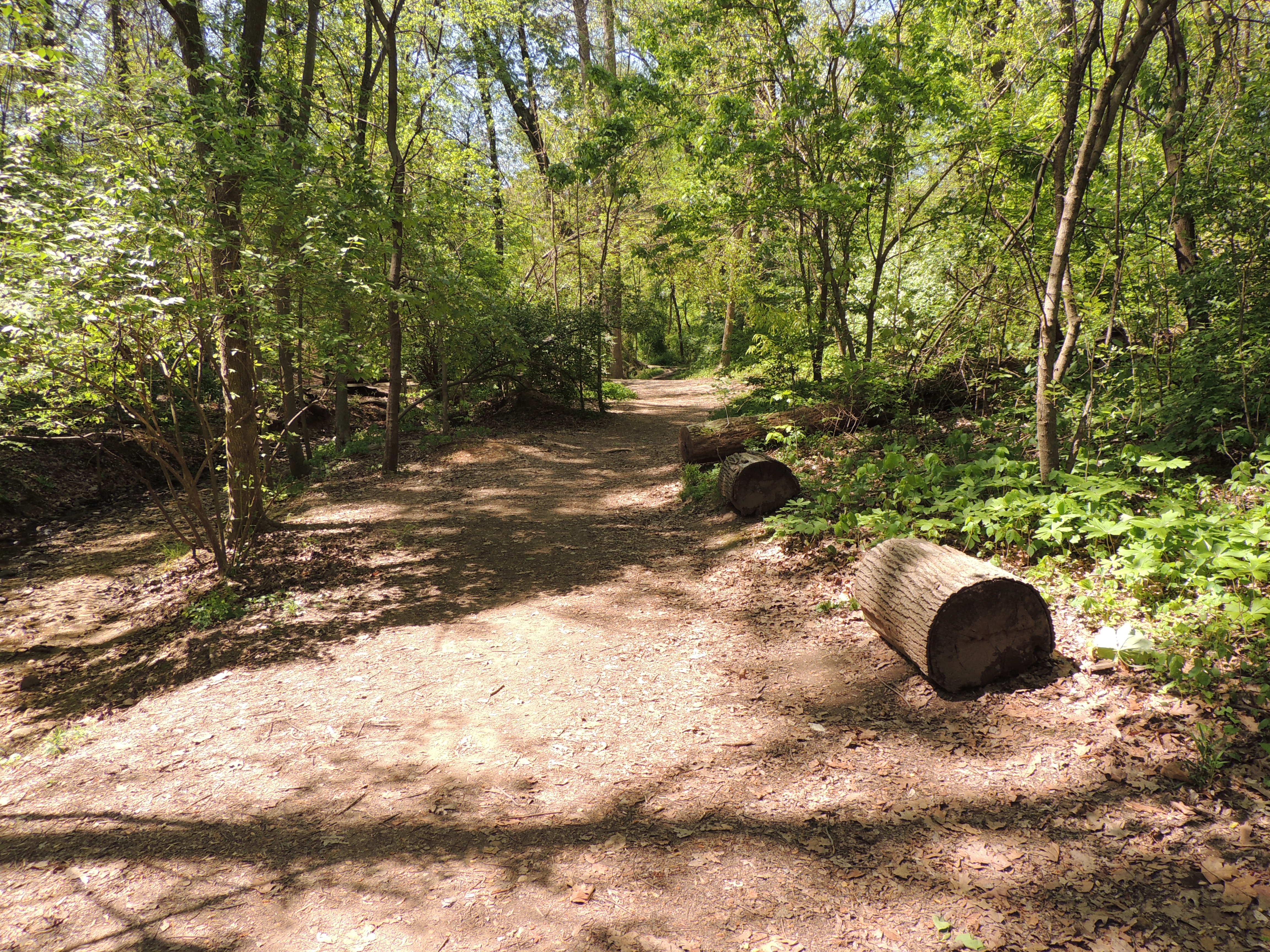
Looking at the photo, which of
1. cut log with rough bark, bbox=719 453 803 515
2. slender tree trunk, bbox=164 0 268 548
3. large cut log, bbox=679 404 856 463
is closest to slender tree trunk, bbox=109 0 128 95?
slender tree trunk, bbox=164 0 268 548

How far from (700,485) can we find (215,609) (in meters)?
5.41

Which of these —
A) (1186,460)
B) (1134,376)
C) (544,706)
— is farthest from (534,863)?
(1134,376)

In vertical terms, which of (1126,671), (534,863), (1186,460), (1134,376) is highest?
(1134,376)

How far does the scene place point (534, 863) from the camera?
2854 mm

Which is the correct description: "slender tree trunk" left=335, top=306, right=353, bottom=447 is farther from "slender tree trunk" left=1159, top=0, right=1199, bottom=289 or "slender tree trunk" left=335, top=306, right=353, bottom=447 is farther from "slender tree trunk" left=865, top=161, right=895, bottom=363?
"slender tree trunk" left=1159, top=0, right=1199, bottom=289

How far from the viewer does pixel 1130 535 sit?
145 inches

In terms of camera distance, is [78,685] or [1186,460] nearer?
[1186,460]

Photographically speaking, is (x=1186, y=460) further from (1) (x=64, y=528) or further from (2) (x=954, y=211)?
(1) (x=64, y=528)

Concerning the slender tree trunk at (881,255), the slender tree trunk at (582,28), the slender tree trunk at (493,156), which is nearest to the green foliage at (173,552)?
the slender tree trunk at (493,156)

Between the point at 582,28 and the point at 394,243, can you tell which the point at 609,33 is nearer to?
the point at 582,28

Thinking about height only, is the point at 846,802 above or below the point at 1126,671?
below

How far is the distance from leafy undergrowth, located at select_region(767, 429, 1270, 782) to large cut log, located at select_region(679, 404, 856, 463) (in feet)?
6.67

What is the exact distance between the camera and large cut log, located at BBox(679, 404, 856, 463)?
8508 millimetres

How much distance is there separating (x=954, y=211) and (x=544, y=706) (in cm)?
721
